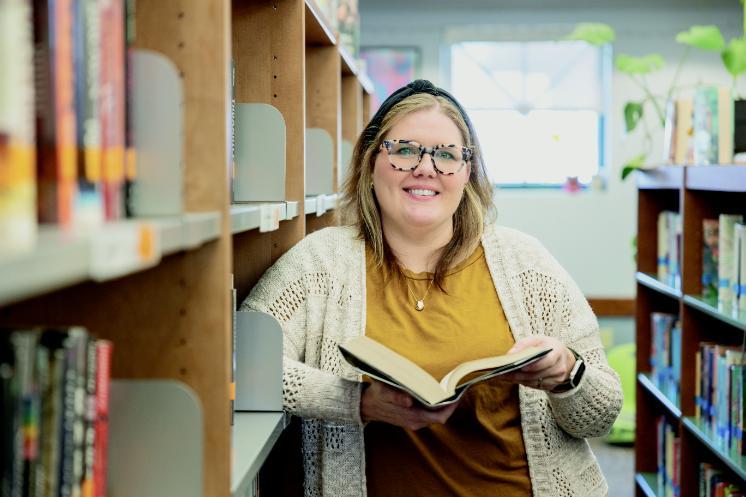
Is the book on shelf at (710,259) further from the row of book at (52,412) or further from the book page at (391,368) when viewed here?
the row of book at (52,412)

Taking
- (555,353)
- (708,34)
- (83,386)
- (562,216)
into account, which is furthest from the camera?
(562,216)

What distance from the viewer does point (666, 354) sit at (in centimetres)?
372

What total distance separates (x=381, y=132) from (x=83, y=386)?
1228mm

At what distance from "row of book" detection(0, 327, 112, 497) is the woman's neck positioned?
1111mm

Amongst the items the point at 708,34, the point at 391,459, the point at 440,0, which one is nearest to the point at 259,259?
the point at 391,459

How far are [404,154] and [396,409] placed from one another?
0.61 meters

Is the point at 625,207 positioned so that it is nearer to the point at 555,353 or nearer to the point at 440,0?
the point at 440,0

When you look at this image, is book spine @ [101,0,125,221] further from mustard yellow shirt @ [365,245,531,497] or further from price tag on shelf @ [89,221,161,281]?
mustard yellow shirt @ [365,245,531,497]

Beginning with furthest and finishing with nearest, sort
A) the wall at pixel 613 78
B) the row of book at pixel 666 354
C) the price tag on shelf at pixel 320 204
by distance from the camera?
the wall at pixel 613 78 < the row of book at pixel 666 354 < the price tag on shelf at pixel 320 204

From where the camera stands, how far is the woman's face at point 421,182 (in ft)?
6.37

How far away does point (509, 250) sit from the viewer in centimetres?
200

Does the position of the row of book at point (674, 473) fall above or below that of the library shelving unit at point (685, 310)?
below

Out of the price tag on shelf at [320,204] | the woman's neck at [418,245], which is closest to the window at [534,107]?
the price tag on shelf at [320,204]

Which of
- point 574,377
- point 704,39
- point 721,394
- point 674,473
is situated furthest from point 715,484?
point 704,39
